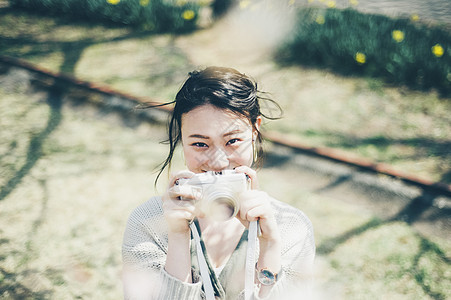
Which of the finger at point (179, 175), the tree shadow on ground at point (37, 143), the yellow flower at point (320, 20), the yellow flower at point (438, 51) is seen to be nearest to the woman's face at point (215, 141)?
the finger at point (179, 175)

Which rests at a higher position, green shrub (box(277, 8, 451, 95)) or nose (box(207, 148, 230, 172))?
nose (box(207, 148, 230, 172))

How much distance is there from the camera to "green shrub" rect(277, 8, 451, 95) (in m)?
4.62

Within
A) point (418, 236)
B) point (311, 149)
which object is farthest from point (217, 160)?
point (311, 149)

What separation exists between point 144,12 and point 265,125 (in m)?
3.24

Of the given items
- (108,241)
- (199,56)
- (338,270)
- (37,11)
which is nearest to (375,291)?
(338,270)

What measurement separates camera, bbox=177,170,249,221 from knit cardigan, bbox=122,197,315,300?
215 millimetres

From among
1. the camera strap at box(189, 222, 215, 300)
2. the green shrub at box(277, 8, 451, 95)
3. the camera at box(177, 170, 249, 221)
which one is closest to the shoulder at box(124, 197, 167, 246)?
the camera strap at box(189, 222, 215, 300)

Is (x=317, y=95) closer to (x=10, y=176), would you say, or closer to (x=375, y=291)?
(x=375, y=291)

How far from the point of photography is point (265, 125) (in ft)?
13.4

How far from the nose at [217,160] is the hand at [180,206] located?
13 centimetres

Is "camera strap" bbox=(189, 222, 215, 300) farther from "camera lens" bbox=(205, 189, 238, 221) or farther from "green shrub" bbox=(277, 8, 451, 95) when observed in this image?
"green shrub" bbox=(277, 8, 451, 95)

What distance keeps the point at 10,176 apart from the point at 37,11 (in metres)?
4.34

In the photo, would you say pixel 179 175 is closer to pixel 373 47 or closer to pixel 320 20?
pixel 373 47

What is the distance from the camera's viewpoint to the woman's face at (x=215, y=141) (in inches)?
58.0
